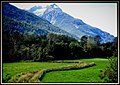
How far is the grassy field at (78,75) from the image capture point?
444 cm

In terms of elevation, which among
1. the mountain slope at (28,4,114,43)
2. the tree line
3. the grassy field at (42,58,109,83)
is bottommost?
the grassy field at (42,58,109,83)

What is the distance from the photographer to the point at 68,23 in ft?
15.4

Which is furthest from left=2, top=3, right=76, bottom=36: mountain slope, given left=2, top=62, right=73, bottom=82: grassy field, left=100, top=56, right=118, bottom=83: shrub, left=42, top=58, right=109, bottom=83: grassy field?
left=100, top=56, right=118, bottom=83: shrub

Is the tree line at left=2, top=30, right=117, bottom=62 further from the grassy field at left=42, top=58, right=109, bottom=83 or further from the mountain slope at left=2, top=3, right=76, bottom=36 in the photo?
the grassy field at left=42, top=58, right=109, bottom=83

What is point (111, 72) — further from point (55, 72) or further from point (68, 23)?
point (68, 23)

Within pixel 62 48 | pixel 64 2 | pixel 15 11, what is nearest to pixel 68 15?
pixel 64 2

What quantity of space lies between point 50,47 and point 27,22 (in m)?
0.56

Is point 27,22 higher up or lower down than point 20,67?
higher up

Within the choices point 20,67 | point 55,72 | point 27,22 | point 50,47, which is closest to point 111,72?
point 55,72

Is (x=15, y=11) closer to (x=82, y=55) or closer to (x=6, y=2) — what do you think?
(x=6, y=2)

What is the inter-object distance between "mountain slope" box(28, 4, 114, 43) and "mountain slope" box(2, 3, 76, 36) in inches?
3.2

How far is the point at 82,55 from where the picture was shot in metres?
4.61

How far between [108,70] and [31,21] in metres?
1.47

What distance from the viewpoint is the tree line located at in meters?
4.50
